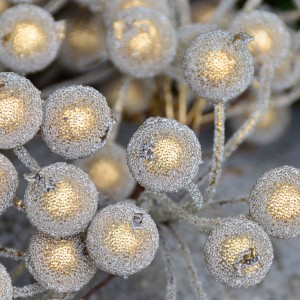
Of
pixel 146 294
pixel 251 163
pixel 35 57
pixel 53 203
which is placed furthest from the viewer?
pixel 251 163

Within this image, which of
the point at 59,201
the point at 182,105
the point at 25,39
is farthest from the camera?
the point at 182,105

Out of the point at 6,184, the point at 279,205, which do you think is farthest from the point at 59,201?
the point at 279,205

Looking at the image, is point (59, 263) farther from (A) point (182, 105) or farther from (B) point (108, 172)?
(A) point (182, 105)

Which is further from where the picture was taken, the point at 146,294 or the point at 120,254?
the point at 146,294

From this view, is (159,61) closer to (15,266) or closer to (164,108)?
(164,108)

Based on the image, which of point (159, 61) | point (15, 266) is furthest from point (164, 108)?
point (15, 266)

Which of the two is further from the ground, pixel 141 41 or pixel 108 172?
pixel 141 41

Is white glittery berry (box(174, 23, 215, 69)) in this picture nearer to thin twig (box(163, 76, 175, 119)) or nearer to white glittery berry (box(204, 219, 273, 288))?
thin twig (box(163, 76, 175, 119))

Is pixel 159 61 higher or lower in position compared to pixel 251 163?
higher
